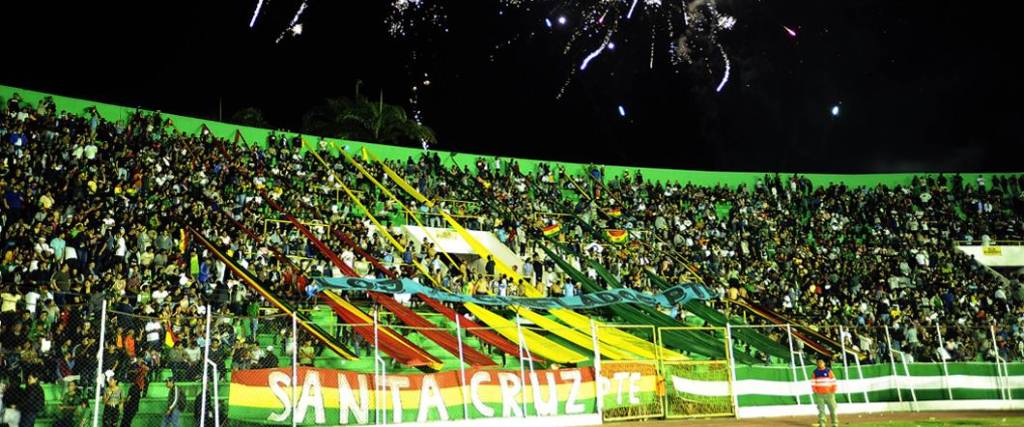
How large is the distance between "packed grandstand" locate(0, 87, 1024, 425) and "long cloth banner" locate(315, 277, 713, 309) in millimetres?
1175

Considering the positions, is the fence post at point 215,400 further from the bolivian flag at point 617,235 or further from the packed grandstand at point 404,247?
the bolivian flag at point 617,235

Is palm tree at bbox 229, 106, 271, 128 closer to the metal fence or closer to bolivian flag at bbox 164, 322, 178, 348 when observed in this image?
the metal fence

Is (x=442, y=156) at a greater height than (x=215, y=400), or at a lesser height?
greater

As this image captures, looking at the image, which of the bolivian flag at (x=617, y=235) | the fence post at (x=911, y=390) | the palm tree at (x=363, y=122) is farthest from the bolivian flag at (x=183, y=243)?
the palm tree at (x=363, y=122)

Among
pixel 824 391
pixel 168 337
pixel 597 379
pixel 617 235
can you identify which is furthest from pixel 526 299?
pixel 617 235

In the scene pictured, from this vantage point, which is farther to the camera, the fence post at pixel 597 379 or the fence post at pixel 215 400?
the fence post at pixel 597 379

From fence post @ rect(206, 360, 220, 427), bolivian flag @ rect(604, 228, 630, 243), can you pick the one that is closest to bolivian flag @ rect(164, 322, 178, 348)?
fence post @ rect(206, 360, 220, 427)

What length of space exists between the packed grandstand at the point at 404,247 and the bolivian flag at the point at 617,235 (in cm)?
9

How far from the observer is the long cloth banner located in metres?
18.5

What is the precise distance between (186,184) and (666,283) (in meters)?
15.9

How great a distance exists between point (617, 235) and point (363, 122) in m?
19.7

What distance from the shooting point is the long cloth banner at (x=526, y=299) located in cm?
1845

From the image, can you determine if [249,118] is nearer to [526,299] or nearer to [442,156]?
[442,156]

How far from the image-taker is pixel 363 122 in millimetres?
49531
